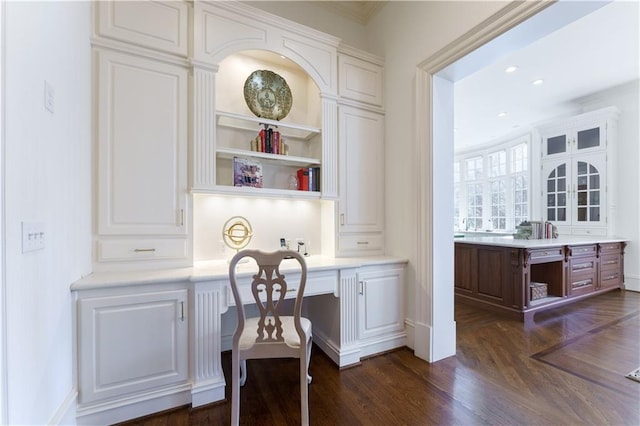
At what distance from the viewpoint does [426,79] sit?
233cm

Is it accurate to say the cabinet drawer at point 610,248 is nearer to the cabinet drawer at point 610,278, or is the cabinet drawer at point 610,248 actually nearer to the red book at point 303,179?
the cabinet drawer at point 610,278

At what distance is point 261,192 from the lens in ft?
7.49

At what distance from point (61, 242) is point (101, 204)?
1.45 ft

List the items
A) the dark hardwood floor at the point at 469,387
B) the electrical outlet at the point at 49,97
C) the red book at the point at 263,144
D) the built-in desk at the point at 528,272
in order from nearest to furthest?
the electrical outlet at the point at 49,97 → the dark hardwood floor at the point at 469,387 → the red book at the point at 263,144 → the built-in desk at the point at 528,272

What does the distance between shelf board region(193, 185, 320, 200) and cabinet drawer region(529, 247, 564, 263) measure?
2.60m

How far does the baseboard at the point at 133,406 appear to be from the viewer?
61.2 inches

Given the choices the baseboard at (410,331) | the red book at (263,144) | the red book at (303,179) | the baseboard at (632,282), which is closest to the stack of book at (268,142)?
the red book at (263,144)

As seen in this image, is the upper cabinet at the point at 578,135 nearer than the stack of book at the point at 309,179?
No

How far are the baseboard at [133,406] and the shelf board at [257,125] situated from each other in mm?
1898

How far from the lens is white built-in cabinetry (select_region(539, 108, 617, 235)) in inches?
179

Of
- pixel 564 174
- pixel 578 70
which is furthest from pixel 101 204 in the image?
pixel 564 174

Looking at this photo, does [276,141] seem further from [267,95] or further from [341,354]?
[341,354]

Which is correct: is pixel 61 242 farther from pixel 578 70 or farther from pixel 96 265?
pixel 578 70

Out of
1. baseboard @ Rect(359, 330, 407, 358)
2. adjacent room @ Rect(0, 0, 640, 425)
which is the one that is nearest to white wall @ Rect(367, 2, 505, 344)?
adjacent room @ Rect(0, 0, 640, 425)
